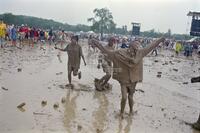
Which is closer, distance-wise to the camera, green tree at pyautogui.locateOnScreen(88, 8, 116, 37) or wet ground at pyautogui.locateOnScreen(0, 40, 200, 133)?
wet ground at pyautogui.locateOnScreen(0, 40, 200, 133)

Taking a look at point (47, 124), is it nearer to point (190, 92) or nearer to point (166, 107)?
point (166, 107)

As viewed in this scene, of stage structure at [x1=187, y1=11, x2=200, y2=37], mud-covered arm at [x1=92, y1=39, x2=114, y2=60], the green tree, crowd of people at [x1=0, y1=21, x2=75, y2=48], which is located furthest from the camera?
the green tree

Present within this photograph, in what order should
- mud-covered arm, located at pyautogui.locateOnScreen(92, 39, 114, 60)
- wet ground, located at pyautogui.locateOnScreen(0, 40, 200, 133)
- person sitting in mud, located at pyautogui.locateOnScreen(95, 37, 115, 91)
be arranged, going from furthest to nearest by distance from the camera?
1. person sitting in mud, located at pyautogui.locateOnScreen(95, 37, 115, 91)
2. mud-covered arm, located at pyautogui.locateOnScreen(92, 39, 114, 60)
3. wet ground, located at pyautogui.locateOnScreen(0, 40, 200, 133)

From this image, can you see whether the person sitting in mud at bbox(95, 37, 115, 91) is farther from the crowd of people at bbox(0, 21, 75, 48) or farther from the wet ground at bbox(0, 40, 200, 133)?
the crowd of people at bbox(0, 21, 75, 48)

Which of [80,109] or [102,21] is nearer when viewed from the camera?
[80,109]

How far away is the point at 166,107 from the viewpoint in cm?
1382

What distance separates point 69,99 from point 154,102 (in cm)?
310

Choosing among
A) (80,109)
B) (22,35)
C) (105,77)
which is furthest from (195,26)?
(80,109)

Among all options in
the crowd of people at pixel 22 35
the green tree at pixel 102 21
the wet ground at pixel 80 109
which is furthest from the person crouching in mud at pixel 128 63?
the green tree at pixel 102 21

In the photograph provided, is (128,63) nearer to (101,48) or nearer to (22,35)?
(101,48)

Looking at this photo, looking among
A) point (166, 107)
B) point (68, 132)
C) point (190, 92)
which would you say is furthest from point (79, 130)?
point (190, 92)

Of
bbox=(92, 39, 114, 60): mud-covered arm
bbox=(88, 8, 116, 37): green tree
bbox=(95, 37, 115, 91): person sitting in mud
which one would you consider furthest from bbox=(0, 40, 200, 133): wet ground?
bbox=(88, 8, 116, 37): green tree

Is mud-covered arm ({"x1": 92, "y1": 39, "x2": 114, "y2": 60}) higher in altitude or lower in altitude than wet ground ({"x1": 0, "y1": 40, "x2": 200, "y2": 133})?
higher

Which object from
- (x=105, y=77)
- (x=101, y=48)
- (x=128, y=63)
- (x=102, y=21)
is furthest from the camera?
(x=102, y=21)
